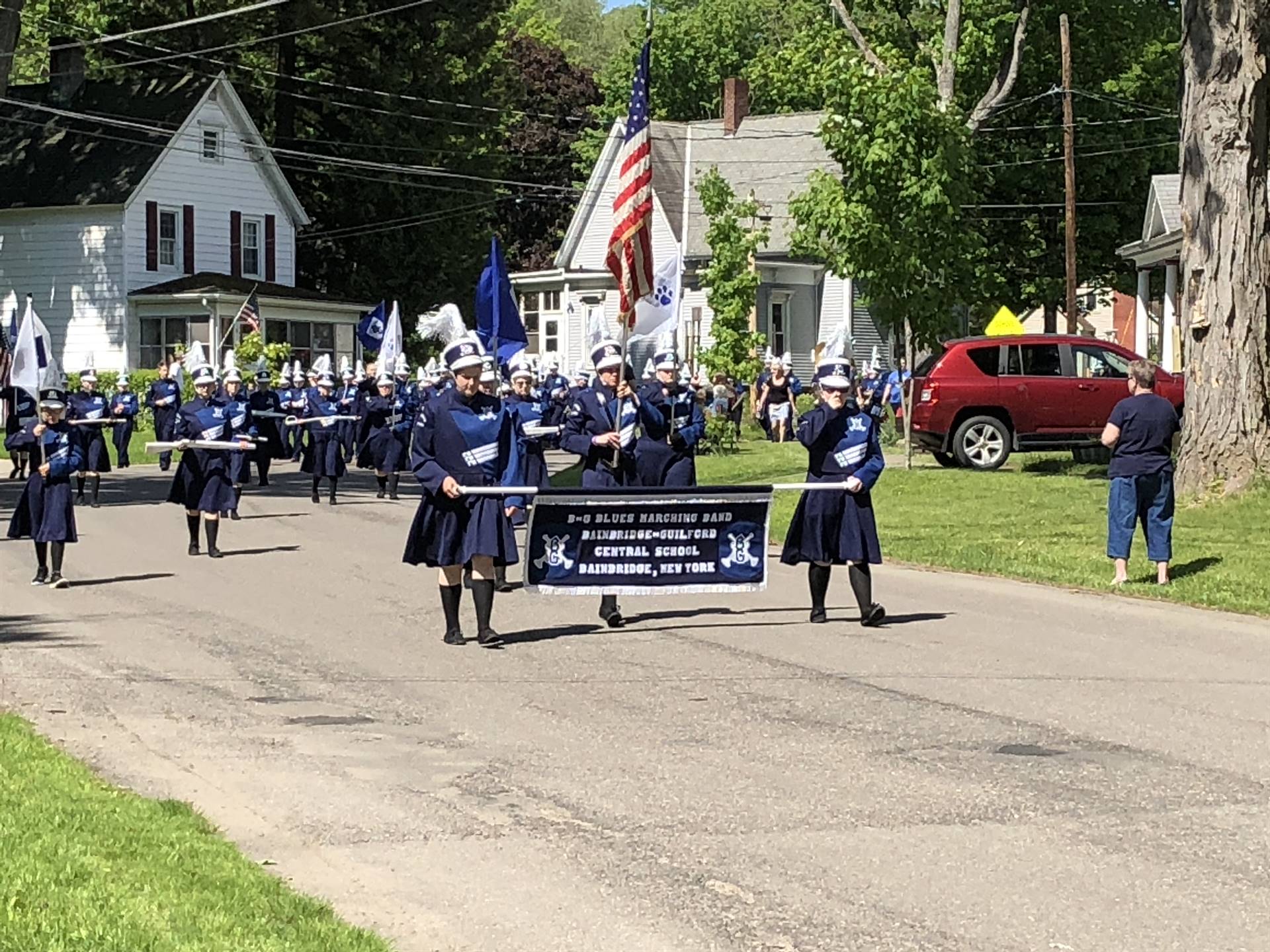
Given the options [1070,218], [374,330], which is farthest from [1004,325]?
[374,330]

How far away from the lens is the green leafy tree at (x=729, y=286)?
42906 millimetres

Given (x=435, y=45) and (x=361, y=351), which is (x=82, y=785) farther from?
(x=435, y=45)

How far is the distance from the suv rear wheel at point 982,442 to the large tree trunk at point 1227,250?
7.81m

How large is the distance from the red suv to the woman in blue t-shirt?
1346cm

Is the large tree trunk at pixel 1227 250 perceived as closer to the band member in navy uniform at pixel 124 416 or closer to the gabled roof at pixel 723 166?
the band member in navy uniform at pixel 124 416

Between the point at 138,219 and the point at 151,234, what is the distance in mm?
508

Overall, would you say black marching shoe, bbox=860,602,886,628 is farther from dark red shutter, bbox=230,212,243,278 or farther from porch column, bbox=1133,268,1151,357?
dark red shutter, bbox=230,212,243,278

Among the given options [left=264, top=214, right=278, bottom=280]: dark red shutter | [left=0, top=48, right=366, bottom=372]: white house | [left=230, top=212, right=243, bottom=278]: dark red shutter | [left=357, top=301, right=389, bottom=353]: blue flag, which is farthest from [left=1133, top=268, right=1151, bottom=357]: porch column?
[left=230, top=212, right=243, bottom=278]: dark red shutter

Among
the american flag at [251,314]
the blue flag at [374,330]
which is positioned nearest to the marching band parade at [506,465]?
the blue flag at [374,330]

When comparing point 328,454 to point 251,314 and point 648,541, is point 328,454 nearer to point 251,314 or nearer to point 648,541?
point 648,541

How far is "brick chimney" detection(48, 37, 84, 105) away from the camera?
182 feet

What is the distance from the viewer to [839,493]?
14266mm

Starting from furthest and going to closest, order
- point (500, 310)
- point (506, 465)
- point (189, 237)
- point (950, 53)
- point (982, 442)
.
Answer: point (189, 237) < point (950, 53) < point (982, 442) < point (500, 310) < point (506, 465)

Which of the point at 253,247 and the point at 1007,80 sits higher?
the point at 1007,80
